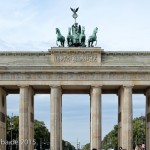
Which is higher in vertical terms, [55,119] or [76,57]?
[76,57]

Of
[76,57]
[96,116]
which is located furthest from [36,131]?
[76,57]

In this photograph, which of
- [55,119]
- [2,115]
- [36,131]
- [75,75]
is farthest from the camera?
[36,131]

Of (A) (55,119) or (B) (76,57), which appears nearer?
(B) (76,57)

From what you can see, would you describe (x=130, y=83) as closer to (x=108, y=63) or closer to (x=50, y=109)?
(x=108, y=63)

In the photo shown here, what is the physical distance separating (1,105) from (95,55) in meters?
15.5

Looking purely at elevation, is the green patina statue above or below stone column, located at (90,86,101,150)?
above

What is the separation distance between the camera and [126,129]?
84.9 meters

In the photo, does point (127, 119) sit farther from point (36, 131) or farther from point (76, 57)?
point (36, 131)

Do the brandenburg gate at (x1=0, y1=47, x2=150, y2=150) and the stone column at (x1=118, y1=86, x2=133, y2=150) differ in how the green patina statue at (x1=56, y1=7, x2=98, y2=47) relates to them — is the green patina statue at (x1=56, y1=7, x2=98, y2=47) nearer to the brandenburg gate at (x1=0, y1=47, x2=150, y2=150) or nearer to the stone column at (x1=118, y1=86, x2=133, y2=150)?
the brandenburg gate at (x1=0, y1=47, x2=150, y2=150)

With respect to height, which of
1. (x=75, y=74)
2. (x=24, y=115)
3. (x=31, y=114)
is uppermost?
(x=75, y=74)

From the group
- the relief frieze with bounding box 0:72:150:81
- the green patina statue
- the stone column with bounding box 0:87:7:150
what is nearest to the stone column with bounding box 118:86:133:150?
the relief frieze with bounding box 0:72:150:81

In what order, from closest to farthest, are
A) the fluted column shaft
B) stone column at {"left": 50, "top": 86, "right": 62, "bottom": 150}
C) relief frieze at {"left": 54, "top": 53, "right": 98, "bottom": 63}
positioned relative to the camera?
relief frieze at {"left": 54, "top": 53, "right": 98, "bottom": 63} < stone column at {"left": 50, "top": 86, "right": 62, "bottom": 150} < the fluted column shaft

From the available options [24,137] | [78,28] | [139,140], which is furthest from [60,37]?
[139,140]

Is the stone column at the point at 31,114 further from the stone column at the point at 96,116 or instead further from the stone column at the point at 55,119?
the stone column at the point at 96,116
